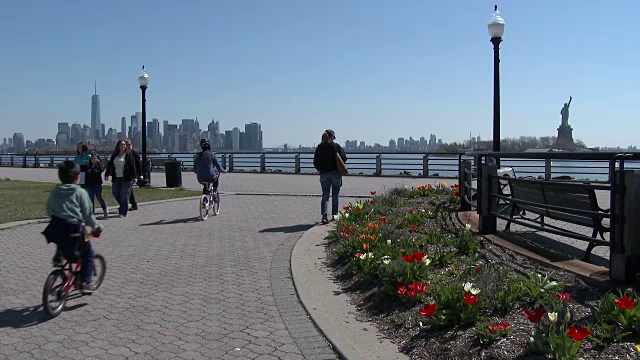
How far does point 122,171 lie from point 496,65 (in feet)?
26.9

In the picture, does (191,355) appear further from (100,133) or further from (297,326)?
(100,133)

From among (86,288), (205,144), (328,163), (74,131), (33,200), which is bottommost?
(86,288)

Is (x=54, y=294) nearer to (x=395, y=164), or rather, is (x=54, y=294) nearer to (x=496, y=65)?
(x=496, y=65)

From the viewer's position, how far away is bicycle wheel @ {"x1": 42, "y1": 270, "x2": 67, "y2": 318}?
208 inches

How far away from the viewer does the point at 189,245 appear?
9109mm

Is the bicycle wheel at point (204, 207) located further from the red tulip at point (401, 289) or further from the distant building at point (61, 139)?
the distant building at point (61, 139)

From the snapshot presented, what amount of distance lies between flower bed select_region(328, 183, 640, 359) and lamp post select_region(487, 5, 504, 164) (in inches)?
207

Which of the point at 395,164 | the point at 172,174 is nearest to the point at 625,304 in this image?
the point at 172,174

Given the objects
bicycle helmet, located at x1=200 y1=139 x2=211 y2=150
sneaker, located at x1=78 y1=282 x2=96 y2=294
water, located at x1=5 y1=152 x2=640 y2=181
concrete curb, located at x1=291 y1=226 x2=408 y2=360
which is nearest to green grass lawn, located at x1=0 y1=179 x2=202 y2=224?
bicycle helmet, located at x1=200 y1=139 x2=211 y2=150

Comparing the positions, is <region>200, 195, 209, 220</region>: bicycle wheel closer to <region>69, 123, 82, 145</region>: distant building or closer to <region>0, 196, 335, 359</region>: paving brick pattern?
<region>0, 196, 335, 359</region>: paving brick pattern

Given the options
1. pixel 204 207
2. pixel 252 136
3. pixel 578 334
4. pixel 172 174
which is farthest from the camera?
pixel 252 136

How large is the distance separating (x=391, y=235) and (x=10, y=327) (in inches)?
169

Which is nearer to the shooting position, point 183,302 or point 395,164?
point 183,302

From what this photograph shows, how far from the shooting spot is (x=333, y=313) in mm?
5250
